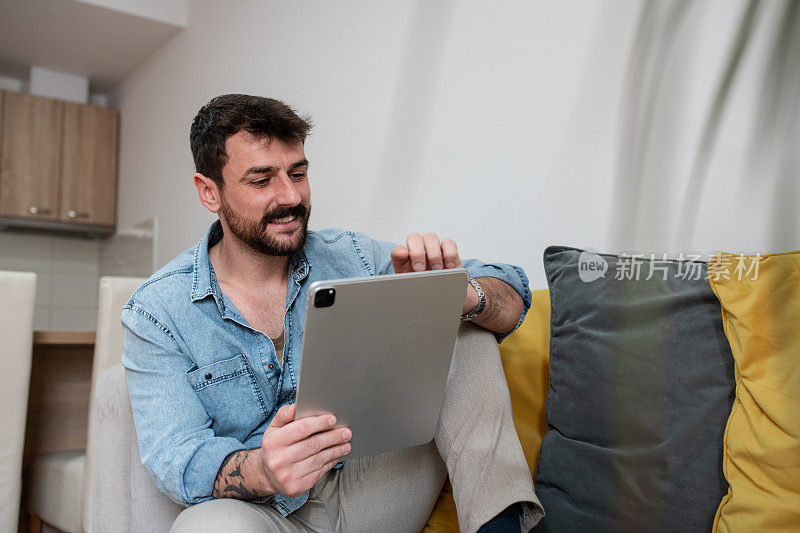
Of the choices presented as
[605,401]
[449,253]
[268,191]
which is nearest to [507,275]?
[449,253]

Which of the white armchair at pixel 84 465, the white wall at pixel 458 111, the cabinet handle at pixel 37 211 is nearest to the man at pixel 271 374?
the white wall at pixel 458 111

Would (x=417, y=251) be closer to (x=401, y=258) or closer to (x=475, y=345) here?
(x=401, y=258)

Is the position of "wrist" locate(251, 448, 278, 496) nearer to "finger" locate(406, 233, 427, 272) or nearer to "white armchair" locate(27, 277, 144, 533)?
"finger" locate(406, 233, 427, 272)

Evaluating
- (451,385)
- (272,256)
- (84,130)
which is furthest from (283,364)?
(84,130)

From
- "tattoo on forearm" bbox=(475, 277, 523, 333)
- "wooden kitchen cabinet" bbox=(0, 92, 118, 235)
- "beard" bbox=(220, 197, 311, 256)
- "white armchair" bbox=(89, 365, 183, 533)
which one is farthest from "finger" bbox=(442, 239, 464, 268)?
"wooden kitchen cabinet" bbox=(0, 92, 118, 235)

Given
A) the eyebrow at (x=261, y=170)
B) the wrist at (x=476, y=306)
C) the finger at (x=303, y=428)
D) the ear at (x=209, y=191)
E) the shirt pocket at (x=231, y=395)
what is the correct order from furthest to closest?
the ear at (x=209, y=191) → the eyebrow at (x=261, y=170) → the shirt pocket at (x=231, y=395) → the wrist at (x=476, y=306) → the finger at (x=303, y=428)

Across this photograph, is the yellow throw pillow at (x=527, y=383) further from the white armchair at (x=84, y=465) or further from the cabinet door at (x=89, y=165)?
the cabinet door at (x=89, y=165)

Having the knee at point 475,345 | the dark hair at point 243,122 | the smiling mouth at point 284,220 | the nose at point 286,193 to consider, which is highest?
the dark hair at point 243,122

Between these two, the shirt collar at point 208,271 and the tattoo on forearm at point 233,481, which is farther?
the shirt collar at point 208,271

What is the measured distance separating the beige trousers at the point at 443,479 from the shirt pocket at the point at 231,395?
184mm

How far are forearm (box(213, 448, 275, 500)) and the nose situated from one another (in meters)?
0.52

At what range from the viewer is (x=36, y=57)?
3.72 meters

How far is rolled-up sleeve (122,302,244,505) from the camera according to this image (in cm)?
99
